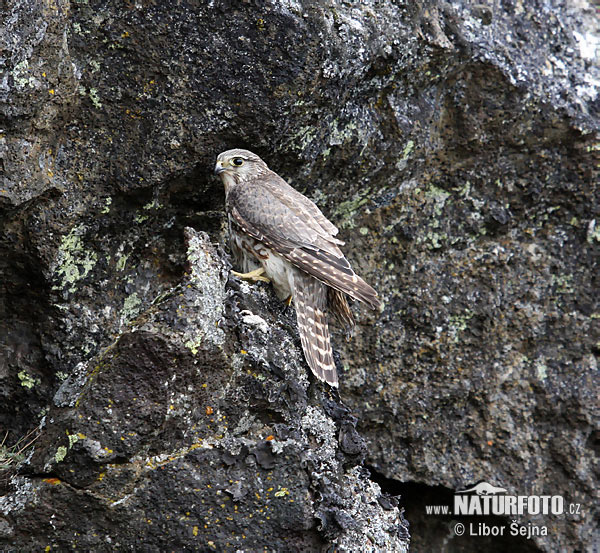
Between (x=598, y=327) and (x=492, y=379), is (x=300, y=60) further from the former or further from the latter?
(x=598, y=327)

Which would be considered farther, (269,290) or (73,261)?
(269,290)

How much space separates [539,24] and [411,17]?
54.2 inches

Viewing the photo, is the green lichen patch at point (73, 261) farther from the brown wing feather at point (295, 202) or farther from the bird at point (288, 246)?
the brown wing feather at point (295, 202)

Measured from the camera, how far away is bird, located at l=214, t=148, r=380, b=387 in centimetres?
404

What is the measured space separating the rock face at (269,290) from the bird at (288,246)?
20cm

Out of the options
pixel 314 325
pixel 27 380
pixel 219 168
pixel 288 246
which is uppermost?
pixel 219 168

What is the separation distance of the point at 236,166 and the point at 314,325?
114cm

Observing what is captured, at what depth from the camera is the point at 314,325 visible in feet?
13.2

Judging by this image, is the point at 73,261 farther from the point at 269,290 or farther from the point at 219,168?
the point at 269,290

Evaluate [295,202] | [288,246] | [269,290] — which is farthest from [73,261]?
[295,202]

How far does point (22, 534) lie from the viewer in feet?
9.97

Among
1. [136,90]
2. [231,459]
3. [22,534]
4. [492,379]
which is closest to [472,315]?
[492,379]

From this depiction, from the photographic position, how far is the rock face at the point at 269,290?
321 cm

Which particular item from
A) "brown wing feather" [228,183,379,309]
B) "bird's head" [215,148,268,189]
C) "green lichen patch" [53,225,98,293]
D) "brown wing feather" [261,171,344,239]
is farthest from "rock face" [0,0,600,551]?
"brown wing feather" [228,183,379,309]
